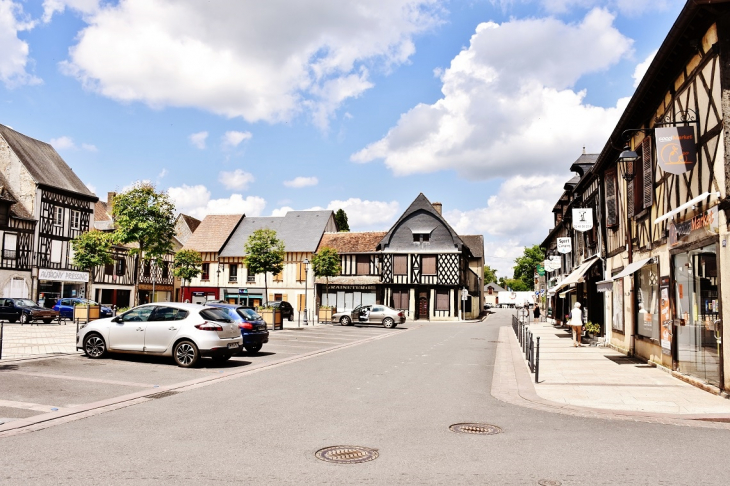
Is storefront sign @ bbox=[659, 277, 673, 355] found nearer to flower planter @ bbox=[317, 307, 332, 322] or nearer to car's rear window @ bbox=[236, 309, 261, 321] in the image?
car's rear window @ bbox=[236, 309, 261, 321]

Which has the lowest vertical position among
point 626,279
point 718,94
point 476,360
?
point 476,360

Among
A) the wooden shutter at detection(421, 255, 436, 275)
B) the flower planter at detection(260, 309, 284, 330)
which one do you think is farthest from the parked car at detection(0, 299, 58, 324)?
the wooden shutter at detection(421, 255, 436, 275)

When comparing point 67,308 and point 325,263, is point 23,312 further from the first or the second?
point 325,263

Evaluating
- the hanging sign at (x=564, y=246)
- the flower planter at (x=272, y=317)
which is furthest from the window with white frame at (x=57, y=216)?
the hanging sign at (x=564, y=246)

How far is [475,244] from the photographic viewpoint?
67688 millimetres

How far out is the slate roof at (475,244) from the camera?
66.8 meters

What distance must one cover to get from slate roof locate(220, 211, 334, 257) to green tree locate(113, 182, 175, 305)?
24.6 meters

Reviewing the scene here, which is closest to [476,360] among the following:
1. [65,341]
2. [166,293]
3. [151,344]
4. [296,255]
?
[151,344]

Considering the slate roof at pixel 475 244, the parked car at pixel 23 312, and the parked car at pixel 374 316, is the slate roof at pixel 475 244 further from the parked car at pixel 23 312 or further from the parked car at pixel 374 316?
the parked car at pixel 23 312

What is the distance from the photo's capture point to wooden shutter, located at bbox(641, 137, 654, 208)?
14.8 meters

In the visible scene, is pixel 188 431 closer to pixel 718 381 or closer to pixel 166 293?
pixel 718 381

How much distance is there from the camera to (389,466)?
18.7 ft

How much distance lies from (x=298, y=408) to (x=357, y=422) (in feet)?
4.27

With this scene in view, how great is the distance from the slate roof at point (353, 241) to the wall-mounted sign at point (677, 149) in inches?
1576
